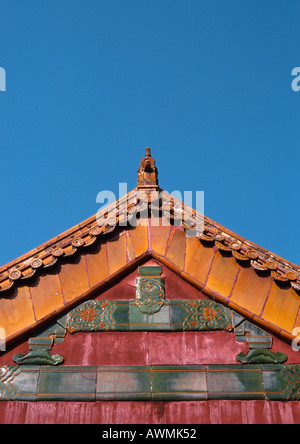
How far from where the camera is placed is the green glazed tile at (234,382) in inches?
308

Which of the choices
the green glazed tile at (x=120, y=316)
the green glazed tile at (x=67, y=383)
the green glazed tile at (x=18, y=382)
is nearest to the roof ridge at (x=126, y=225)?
the green glazed tile at (x=120, y=316)

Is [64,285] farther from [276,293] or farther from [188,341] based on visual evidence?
[276,293]

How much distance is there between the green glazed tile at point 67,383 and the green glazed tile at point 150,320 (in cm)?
91

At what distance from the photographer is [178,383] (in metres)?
7.93

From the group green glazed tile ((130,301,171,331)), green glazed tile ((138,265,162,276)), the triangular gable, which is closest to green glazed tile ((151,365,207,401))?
the triangular gable

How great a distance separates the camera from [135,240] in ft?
30.8

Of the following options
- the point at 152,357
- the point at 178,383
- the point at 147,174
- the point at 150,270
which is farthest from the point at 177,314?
the point at 147,174

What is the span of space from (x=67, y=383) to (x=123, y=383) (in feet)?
2.48

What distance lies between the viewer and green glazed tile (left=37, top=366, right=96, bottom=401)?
779cm

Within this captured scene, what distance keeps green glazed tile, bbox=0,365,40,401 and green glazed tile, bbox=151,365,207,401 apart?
1.62m

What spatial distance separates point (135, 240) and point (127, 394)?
2556 millimetres

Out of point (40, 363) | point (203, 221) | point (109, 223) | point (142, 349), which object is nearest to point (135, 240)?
point (109, 223)

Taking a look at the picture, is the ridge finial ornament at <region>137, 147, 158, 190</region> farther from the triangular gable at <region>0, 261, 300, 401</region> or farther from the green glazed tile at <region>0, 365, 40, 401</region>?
the green glazed tile at <region>0, 365, 40, 401</region>

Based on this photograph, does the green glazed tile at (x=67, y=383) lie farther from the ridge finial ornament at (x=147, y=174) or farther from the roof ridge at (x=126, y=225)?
the ridge finial ornament at (x=147, y=174)
